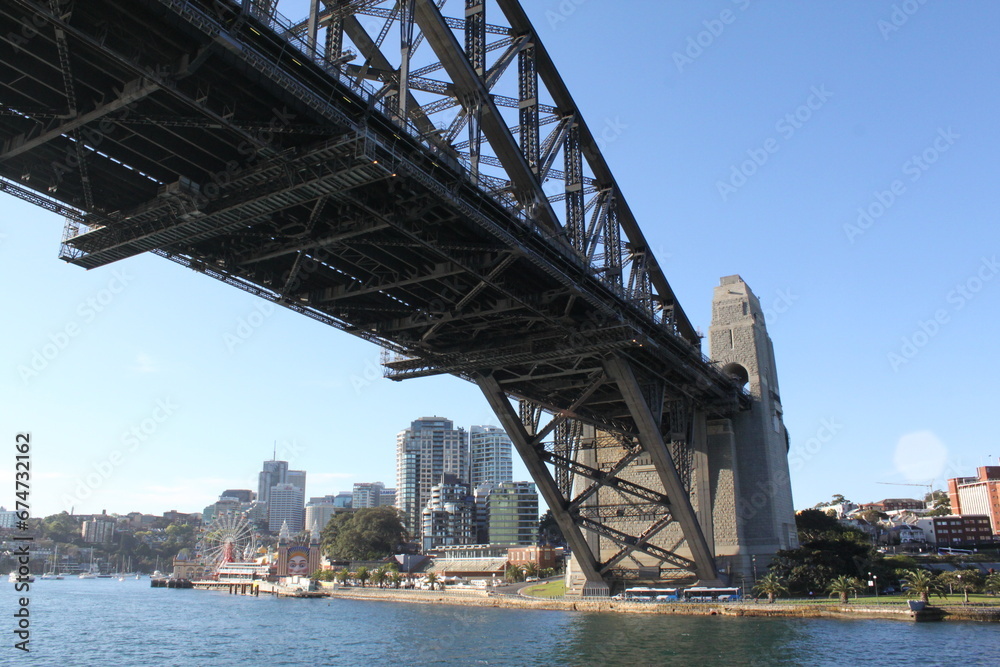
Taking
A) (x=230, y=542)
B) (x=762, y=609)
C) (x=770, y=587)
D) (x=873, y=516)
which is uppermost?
(x=873, y=516)

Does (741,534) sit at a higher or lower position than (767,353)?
lower

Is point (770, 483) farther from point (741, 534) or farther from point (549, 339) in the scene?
point (549, 339)

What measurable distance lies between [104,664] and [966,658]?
34.6m

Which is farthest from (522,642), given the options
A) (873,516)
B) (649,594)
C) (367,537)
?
(873,516)

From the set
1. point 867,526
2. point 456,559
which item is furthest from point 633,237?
point 867,526

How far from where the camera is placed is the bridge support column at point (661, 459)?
43.3m

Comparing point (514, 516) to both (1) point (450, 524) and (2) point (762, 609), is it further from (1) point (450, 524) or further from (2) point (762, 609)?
(2) point (762, 609)

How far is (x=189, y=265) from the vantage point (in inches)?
1169

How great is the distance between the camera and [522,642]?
37562mm

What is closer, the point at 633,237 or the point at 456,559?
the point at 633,237

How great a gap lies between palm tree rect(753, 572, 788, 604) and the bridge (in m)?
4.76

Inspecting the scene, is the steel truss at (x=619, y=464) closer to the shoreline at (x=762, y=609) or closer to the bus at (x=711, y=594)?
the bus at (x=711, y=594)

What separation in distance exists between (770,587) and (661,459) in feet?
46.2

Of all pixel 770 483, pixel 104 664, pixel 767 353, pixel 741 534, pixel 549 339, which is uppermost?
pixel 767 353
